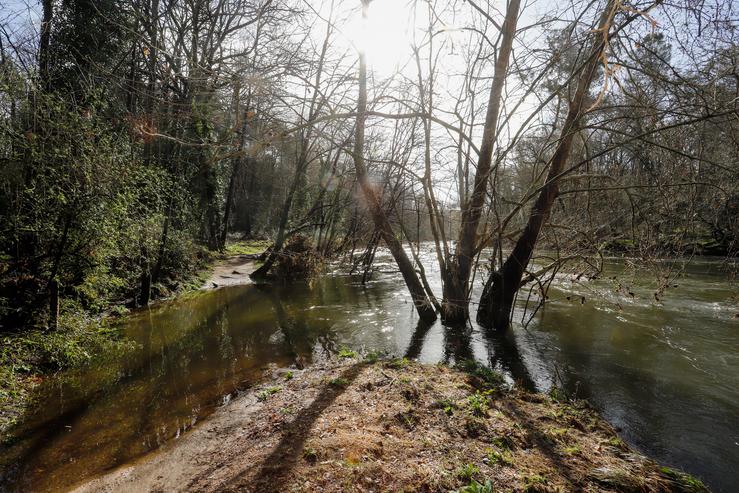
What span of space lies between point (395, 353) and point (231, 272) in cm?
1144

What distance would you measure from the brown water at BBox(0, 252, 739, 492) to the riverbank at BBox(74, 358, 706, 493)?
2.07ft

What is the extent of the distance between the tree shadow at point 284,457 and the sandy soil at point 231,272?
10.7m

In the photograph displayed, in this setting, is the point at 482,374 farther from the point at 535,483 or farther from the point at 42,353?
the point at 42,353

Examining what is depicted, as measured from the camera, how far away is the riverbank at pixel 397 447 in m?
3.04

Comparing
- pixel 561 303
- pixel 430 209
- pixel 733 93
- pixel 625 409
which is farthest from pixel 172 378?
pixel 561 303

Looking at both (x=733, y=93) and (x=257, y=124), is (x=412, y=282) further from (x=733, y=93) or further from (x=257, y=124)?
(x=733, y=93)

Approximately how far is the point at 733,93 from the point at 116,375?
30.7 feet

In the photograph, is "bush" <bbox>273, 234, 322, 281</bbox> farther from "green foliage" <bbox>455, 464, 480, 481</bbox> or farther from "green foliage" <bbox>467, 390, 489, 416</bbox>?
"green foliage" <bbox>455, 464, 480, 481</bbox>

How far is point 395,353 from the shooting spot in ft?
23.9

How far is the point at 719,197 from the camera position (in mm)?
5633

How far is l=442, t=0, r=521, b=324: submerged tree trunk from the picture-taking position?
6488mm

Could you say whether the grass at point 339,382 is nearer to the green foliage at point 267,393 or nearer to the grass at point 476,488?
the green foliage at point 267,393

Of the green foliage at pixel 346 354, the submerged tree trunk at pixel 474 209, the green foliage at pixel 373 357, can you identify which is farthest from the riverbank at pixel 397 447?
the submerged tree trunk at pixel 474 209

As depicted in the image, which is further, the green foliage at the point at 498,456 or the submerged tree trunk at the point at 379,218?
the submerged tree trunk at the point at 379,218
